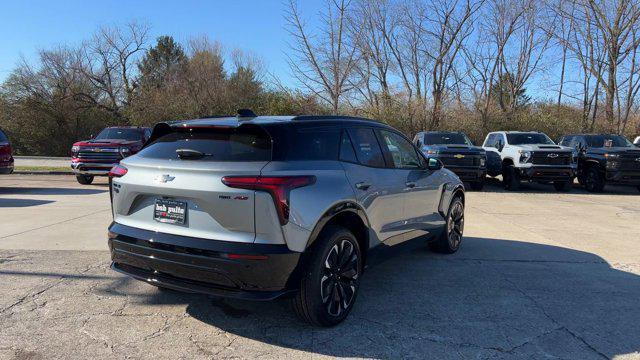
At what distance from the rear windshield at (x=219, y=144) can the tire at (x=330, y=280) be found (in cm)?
87

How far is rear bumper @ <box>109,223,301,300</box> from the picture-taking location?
3500mm

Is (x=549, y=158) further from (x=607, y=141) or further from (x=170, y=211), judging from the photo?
(x=170, y=211)

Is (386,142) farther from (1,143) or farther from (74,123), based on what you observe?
(74,123)

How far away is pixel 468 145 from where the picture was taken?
15844mm

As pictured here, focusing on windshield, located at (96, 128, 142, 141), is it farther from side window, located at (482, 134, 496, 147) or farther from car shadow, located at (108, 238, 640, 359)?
side window, located at (482, 134, 496, 147)

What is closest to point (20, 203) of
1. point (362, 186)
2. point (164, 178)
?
point (164, 178)

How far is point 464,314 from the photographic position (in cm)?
444

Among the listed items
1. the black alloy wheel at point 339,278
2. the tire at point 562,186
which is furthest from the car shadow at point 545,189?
the black alloy wheel at point 339,278

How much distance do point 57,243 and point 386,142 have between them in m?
4.91

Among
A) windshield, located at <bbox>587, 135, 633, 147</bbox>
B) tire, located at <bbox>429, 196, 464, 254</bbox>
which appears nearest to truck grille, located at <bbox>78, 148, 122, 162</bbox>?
tire, located at <bbox>429, 196, 464, 254</bbox>

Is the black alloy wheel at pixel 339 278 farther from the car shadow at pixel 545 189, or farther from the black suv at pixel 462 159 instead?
the car shadow at pixel 545 189

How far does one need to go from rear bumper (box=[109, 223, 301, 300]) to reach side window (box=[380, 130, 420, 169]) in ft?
6.89

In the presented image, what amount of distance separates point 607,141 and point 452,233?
13.0 metres

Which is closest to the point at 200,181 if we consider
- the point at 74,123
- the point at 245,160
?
the point at 245,160
